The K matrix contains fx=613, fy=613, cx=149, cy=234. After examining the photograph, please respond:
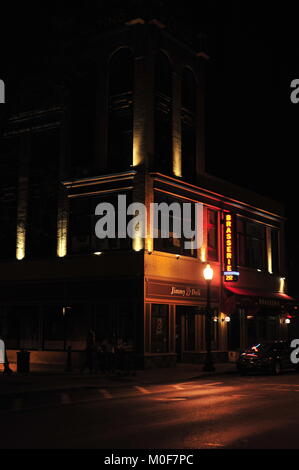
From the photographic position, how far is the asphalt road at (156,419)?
9820 millimetres

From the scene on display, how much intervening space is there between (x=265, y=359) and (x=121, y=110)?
14.4m

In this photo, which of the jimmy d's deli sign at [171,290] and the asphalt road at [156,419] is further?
the jimmy d's deli sign at [171,290]

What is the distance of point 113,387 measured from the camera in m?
21.3

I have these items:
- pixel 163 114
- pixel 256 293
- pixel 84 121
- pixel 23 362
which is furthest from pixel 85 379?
pixel 256 293

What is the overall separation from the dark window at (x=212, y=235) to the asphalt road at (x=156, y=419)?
618 inches

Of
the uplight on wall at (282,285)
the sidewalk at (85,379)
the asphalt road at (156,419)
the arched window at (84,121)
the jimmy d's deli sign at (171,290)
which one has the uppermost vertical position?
the arched window at (84,121)

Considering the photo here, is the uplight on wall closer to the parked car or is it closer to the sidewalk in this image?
the parked car

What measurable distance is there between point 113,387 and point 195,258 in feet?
43.7

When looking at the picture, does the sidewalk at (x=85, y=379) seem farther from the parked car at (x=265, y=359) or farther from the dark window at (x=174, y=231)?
the dark window at (x=174, y=231)

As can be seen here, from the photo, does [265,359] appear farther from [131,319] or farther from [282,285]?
[282,285]

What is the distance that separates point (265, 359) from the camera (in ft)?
89.8

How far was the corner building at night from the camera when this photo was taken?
29859 mm

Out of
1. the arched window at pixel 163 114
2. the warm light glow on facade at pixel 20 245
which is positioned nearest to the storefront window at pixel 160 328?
the arched window at pixel 163 114

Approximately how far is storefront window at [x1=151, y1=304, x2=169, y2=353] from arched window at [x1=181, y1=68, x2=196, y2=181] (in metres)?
7.58
